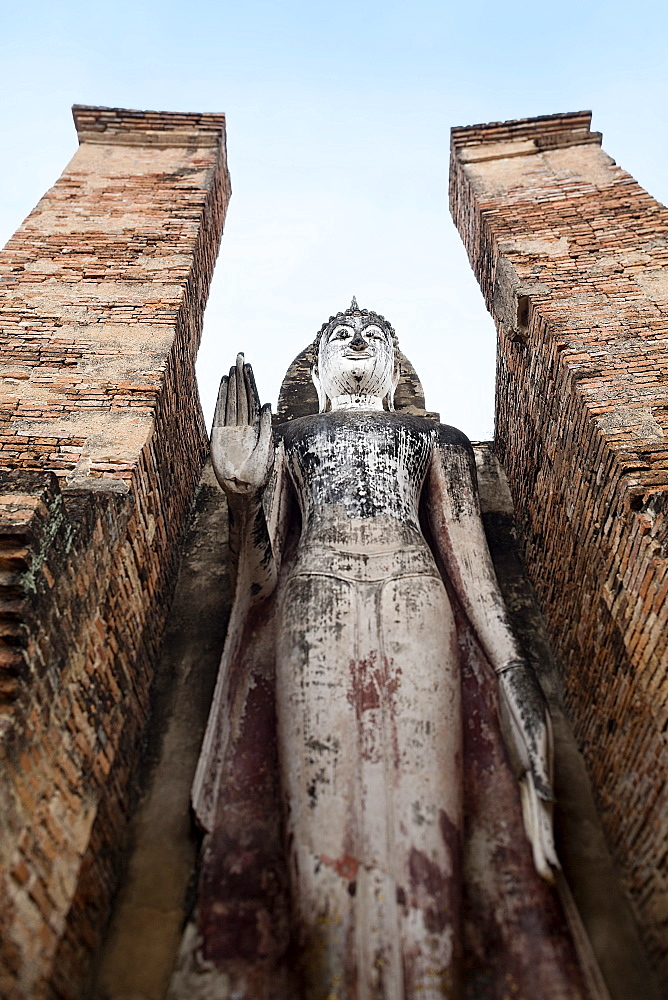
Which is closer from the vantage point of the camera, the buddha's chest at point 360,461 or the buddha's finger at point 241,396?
the buddha's finger at point 241,396

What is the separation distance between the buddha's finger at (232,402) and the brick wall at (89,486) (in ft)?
2.34

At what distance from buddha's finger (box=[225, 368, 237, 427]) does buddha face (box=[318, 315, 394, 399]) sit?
1.74m

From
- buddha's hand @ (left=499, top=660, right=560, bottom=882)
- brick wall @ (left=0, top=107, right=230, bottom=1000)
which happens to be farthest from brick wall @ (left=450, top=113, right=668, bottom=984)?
brick wall @ (left=0, top=107, right=230, bottom=1000)

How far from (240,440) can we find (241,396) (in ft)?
0.86

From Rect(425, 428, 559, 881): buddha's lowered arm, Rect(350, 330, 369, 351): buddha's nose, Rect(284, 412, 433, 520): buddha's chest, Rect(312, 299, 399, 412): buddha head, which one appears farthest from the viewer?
Rect(350, 330, 369, 351): buddha's nose

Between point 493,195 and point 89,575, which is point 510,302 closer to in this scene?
point 493,195

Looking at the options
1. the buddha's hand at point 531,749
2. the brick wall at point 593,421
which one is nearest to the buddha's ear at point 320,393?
the brick wall at point 593,421

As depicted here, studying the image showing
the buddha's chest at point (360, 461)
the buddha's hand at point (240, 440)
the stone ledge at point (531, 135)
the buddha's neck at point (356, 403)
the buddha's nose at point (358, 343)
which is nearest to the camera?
the buddha's hand at point (240, 440)

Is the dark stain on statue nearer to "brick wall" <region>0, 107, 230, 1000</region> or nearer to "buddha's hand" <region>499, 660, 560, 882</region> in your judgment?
"buddha's hand" <region>499, 660, 560, 882</region>

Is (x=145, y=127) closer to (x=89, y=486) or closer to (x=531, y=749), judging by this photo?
(x=89, y=486)

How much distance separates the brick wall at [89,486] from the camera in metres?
2.82

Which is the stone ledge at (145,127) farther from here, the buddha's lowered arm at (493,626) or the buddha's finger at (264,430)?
the buddha's finger at (264,430)

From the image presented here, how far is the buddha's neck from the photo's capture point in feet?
17.8

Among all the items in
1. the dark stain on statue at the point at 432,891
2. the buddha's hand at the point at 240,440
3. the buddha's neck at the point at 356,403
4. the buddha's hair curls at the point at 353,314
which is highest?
the buddha's hair curls at the point at 353,314
